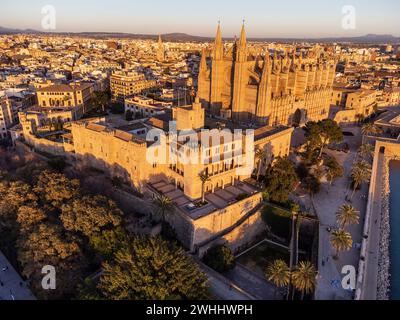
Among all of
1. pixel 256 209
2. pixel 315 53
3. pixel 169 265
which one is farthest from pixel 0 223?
pixel 315 53

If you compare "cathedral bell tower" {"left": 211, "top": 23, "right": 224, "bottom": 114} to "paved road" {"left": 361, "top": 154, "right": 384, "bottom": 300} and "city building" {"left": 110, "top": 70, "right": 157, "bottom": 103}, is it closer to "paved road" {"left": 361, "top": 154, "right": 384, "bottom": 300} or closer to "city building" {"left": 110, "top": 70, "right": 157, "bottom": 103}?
"paved road" {"left": 361, "top": 154, "right": 384, "bottom": 300}

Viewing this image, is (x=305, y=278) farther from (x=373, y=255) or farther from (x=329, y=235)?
(x=373, y=255)

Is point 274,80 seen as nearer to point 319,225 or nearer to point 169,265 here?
point 319,225

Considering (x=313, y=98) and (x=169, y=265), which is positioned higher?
(x=313, y=98)

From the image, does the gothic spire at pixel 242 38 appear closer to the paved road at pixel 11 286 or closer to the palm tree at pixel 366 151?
the palm tree at pixel 366 151

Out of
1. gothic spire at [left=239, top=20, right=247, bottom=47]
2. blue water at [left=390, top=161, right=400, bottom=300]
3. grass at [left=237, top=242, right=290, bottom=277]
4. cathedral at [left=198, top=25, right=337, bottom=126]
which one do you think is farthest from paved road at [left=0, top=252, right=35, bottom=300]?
gothic spire at [left=239, top=20, right=247, bottom=47]

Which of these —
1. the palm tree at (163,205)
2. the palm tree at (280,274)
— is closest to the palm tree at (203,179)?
the palm tree at (163,205)
